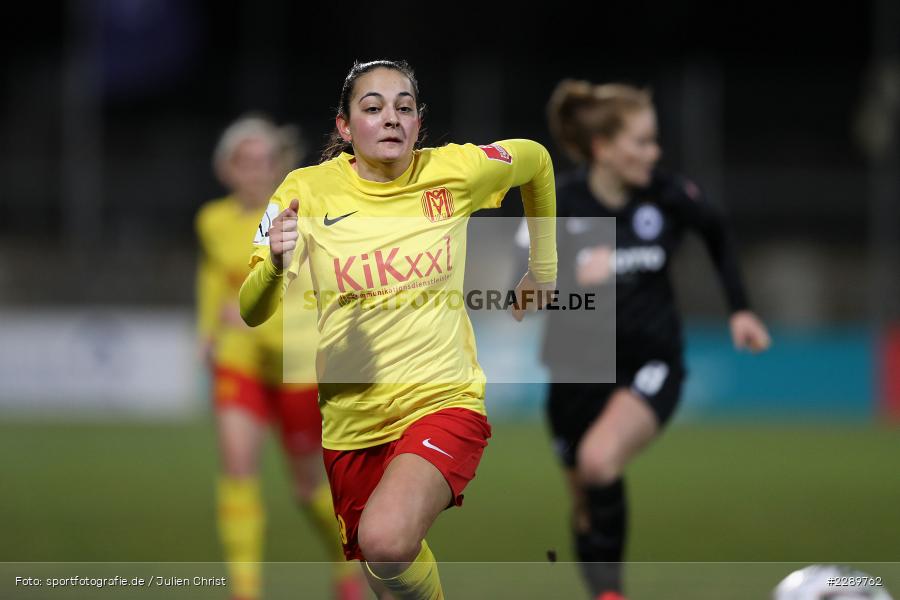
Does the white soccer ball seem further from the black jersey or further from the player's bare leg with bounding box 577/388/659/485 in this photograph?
the black jersey

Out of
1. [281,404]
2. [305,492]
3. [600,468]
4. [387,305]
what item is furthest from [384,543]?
[281,404]

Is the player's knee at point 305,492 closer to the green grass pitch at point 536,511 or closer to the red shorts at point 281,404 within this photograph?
the red shorts at point 281,404

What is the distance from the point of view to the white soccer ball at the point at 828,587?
427 cm

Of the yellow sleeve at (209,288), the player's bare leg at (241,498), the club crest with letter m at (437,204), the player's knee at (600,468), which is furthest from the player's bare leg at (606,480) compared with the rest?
the yellow sleeve at (209,288)

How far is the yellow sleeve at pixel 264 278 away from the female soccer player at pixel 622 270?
6.67 ft

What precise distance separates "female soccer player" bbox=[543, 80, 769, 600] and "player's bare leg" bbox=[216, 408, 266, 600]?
146 centimetres

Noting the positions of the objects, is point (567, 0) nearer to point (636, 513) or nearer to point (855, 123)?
point (855, 123)

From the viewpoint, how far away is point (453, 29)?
24344mm

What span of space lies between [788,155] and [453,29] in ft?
22.2

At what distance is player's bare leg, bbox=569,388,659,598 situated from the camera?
18.5 feet

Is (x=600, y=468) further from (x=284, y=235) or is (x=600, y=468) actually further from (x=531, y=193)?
(x=284, y=235)

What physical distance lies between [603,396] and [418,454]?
6.17 ft

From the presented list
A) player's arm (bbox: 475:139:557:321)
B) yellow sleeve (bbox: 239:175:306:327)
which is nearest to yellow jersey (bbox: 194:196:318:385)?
player's arm (bbox: 475:139:557:321)

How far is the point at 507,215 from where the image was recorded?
1833 centimetres
